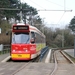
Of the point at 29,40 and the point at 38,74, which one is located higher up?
the point at 29,40

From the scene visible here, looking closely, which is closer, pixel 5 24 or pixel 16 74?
pixel 16 74

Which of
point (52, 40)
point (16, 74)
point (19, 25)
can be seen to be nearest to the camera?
point (16, 74)

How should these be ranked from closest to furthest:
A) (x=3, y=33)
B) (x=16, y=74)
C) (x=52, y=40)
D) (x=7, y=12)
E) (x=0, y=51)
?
1. (x=16, y=74)
2. (x=0, y=51)
3. (x=3, y=33)
4. (x=7, y=12)
5. (x=52, y=40)

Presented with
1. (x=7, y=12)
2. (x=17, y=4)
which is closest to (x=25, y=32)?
(x=7, y=12)

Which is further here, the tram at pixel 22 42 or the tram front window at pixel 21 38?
the tram front window at pixel 21 38

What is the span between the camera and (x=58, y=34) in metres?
116

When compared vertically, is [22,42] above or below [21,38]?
below

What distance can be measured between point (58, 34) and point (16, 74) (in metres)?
101

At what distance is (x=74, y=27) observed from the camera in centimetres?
11894

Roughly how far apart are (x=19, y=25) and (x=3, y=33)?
77.4 ft

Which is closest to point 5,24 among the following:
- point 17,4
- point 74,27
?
point 17,4

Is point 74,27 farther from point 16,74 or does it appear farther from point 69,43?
point 16,74

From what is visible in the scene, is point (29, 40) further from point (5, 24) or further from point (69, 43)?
point (69, 43)

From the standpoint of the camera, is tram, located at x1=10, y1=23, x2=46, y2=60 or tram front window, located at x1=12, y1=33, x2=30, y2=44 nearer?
tram, located at x1=10, y1=23, x2=46, y2=60
